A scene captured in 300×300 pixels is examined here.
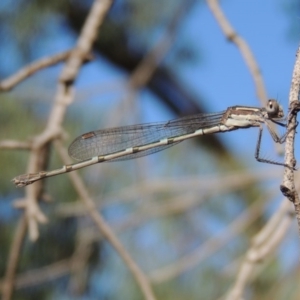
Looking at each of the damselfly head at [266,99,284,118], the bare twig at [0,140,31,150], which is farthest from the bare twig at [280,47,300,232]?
the bare twig at [0,140,31,150]

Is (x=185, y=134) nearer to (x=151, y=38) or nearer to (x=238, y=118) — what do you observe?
(x=238, y=118)

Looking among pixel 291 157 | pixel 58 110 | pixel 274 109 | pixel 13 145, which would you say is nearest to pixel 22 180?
pixel 13 145

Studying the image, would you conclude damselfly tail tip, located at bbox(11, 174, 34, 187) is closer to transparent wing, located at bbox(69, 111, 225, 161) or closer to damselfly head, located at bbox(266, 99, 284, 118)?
transparent wing, located at bbox(69, 111, 225, 161)

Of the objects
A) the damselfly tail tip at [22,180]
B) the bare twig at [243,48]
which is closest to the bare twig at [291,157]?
the bare twig at [243,48]

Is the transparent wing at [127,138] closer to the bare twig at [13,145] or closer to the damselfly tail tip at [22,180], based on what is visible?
the bare twig at [13,145]

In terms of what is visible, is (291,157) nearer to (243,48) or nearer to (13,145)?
(243,48)
